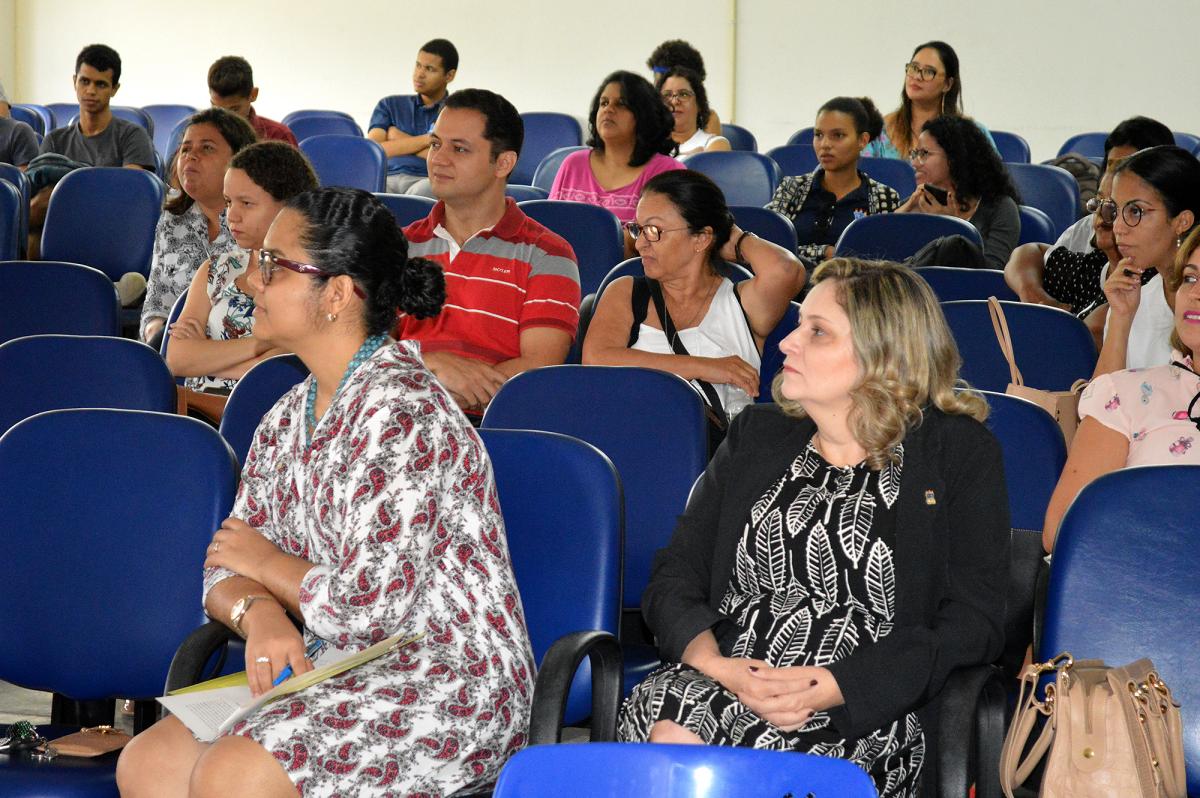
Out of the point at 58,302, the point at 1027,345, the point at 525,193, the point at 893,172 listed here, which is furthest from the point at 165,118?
the point at 1027,345

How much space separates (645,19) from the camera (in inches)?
409

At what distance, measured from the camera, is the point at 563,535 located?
7.71ft

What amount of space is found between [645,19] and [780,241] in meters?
5.86

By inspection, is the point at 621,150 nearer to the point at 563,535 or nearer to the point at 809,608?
the point at 563,535

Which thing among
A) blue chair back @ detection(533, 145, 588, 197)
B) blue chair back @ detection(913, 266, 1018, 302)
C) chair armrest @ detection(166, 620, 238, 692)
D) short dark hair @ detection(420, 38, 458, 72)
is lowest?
chair armrest @ detection(166, 620, 238, 692)

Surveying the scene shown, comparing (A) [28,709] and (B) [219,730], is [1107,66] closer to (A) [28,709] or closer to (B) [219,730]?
(A) [28,709]

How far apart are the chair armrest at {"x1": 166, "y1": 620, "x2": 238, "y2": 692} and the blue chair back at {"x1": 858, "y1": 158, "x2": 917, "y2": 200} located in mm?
4726

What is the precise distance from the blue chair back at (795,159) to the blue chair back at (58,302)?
4155 mm

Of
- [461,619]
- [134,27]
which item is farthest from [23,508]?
[134,27]

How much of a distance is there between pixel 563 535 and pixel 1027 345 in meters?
1.49

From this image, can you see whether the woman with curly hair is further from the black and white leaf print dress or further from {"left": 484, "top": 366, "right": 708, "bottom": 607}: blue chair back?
the black and white leaf print dress

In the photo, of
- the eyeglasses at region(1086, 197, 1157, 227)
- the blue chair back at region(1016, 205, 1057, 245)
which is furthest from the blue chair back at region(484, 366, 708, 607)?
the blue chair back at region(1016, 205, 1057, 245)

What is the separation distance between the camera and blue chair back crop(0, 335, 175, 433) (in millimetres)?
3203

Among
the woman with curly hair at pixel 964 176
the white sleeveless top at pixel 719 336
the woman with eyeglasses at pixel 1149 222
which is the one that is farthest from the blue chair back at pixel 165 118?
the woman with eyeglasses at pixel 1149 222
